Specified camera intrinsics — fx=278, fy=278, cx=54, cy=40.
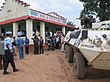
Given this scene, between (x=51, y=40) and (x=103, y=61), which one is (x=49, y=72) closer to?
(x=103, y=61)

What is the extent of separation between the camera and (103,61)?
8484 mm

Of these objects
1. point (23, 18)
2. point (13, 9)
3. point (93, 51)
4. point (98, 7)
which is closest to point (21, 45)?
point (23, 18)

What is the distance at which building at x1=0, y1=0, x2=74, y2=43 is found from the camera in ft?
74.4

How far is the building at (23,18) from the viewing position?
2269cm

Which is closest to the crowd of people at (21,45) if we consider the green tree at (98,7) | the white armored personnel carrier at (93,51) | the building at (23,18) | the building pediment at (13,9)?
the building at (23,18)

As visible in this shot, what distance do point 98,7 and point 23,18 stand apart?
255 inches

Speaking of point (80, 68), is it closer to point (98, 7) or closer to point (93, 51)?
point (93, 51)

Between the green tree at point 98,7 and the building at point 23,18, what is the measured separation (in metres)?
3.70

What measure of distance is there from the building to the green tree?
146 inches

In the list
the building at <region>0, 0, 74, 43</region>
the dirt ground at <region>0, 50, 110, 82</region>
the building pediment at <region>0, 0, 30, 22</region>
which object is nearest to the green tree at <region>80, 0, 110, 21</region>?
the building at <region>0, 0, 74, 43</region>

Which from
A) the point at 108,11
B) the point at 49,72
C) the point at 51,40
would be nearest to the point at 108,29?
the point at 49,72

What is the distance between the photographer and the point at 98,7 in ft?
78.0

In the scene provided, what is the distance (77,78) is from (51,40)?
12638mm

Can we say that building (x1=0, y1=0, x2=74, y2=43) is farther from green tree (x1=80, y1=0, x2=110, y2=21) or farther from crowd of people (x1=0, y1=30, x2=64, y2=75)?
green tree (x1=80, y1=0, x2=110, y2=21)
